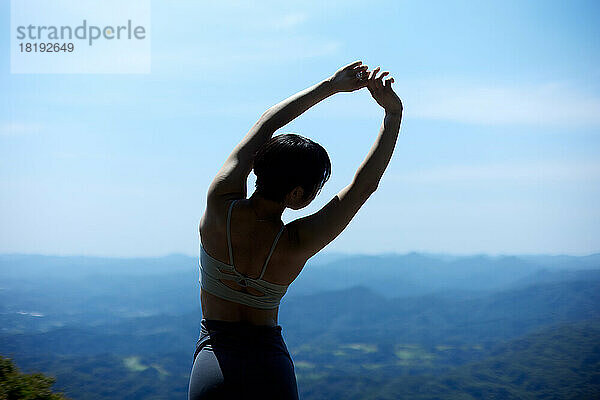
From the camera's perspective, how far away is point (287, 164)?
1.09m

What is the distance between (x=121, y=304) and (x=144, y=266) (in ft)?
100

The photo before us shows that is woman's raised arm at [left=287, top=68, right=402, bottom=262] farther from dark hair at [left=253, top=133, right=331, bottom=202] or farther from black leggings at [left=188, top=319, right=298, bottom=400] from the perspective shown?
black leggings at [left=188, top=319, right=298, bottom=400]

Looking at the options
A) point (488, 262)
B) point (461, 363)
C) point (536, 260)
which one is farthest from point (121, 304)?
point (536, 260)

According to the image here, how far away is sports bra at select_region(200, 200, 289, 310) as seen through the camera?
1.12 metres

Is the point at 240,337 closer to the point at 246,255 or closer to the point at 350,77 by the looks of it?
the point at 246,255

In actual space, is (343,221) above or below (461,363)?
above

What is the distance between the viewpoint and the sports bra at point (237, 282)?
112 centimetres

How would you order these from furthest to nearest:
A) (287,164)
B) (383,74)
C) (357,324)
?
(357,324), (383,74), (287,164)

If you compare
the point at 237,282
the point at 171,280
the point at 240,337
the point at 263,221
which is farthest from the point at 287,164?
the point at 171,280

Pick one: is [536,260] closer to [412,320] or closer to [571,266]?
[571,266]

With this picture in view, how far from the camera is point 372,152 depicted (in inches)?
46.0

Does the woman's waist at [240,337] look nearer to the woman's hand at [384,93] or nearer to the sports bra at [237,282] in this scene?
the sports bra at [237,282]

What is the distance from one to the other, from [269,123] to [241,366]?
1.68ft

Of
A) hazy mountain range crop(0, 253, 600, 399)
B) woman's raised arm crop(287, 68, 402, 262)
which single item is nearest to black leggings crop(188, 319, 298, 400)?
woman's raised arm crop(287, 68, 402, 262)
